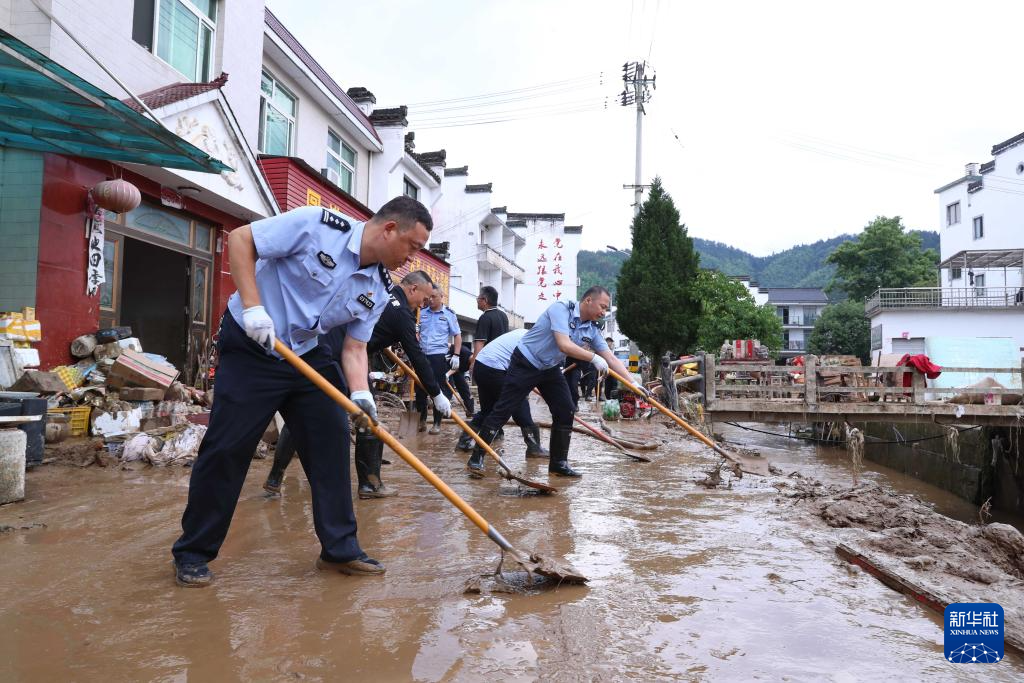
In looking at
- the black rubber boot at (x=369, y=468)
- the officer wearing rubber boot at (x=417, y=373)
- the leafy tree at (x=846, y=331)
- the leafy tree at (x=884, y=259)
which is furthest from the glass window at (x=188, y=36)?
the leafy tree at (x=884, y=259)

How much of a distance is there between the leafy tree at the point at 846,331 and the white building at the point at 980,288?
624 cm

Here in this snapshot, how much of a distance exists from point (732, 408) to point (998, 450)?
4.58 meters

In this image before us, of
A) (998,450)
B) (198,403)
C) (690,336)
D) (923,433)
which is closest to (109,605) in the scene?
(198,403)

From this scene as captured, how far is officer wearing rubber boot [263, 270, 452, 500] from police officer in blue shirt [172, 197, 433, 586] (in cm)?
118

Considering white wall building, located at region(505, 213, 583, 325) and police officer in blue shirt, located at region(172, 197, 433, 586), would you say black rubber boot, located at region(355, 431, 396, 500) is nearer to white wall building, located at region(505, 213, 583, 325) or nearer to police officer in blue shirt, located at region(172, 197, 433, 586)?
police officer in blue shirt, located at region(172, 197, 433, 586)

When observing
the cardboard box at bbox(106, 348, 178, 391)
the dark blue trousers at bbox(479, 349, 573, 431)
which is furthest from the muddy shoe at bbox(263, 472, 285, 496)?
the cardboard box at bbox(106, 348, 178, 391)

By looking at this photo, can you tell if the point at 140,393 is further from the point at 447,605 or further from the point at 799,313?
the point at 799,313

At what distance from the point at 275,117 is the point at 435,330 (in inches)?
296

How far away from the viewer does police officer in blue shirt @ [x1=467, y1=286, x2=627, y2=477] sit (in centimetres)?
522

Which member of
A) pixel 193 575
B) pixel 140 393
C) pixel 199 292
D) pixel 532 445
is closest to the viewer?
pixel 193 575

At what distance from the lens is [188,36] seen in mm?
9117

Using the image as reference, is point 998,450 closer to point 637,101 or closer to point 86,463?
point 86,463

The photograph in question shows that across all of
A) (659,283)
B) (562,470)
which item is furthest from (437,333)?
(659,283)

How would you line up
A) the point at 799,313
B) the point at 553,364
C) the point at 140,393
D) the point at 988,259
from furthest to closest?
the point at 799,313, the point at 988,259, the point at 140,393, the point at 553,364
